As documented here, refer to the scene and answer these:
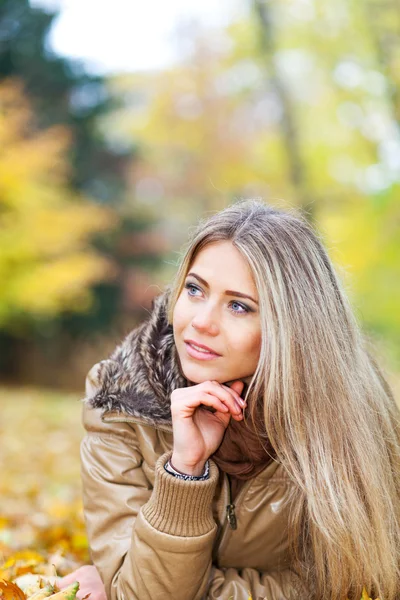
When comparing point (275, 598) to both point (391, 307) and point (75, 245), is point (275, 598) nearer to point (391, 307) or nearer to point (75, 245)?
point (391, 307)

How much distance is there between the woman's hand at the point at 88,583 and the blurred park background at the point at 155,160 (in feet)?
12.0

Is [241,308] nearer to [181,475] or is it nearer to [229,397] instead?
[229,397]

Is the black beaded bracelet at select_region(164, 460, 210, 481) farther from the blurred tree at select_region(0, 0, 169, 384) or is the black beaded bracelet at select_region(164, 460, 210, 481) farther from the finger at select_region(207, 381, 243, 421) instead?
the blurred tree at select_region(0, 0, 169, 384)

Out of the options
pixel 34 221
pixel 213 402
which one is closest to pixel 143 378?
pixel 213 402

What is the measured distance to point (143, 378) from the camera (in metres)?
2.20

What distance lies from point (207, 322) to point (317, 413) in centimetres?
48

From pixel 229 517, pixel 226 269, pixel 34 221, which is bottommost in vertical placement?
pixel 229 517

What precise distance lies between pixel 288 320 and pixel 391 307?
987cm

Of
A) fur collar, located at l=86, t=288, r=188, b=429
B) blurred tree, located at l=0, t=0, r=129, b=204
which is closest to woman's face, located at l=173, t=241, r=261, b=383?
fur collar, located at l=86, t=288, r=188, b=429

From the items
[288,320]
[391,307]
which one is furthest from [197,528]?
[391,307]

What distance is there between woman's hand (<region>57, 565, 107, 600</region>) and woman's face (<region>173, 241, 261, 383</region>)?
773 millimetres

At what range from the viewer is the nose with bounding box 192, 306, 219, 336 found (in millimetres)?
2010

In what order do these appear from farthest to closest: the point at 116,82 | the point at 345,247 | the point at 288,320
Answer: the point at 116,82 < the point at 345,247 < the point at 288,320

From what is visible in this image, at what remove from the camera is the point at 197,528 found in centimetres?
191
